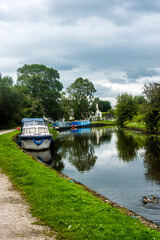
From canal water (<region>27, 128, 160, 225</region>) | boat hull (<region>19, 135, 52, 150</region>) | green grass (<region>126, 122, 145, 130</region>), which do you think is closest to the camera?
canal water (<region>27, 128, 160, 225</region>)

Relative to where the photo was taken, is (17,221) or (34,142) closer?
(17,221)

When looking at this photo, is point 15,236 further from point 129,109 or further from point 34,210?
point 129,109

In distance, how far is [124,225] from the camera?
5.88 meters

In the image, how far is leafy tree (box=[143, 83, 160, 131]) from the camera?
142 ft

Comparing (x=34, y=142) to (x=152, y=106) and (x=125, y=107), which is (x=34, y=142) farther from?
(x=125, y=107)

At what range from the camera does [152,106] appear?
143 ft

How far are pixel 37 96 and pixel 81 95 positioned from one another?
34.0 m

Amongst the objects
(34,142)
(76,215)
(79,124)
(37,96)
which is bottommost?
(76,215)

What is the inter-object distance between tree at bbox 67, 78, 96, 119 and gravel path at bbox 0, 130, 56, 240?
81174 millimetres

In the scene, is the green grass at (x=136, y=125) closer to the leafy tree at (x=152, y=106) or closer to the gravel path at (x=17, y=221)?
the leafy tree at (x=152, y=106)

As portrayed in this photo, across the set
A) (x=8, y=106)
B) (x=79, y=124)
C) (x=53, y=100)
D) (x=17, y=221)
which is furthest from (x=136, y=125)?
(x=17, y=221)

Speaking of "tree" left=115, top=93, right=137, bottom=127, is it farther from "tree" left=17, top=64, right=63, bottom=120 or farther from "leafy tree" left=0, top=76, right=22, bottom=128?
"leafy tree" left=0, top=76, right=22, bottom=128

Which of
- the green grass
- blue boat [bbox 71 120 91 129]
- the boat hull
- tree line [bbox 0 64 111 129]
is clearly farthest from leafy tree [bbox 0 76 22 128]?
blue boat [bbox 71 120 91 129]

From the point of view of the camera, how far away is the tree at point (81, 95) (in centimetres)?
8995
